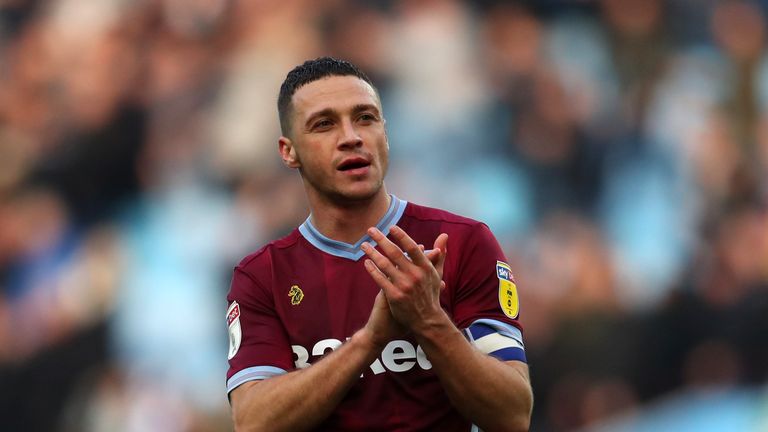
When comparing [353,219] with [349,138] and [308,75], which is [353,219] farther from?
[308,75]

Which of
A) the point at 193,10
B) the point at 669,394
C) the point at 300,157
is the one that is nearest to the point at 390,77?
the point at 193,10

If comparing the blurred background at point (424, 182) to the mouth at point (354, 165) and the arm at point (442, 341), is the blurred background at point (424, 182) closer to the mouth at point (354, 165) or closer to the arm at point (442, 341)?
the mouth at point (354, 165)

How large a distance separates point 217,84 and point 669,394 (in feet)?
13.4

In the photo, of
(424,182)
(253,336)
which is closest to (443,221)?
(253,336)

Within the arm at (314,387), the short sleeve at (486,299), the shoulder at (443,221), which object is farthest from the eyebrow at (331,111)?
the arm at (314,387)

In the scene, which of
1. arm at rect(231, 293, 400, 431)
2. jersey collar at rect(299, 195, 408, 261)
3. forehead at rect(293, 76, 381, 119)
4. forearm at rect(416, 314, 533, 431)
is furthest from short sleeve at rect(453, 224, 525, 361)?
forehead at rect(293, 76, 381, 119)

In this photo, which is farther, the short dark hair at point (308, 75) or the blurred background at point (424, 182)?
the blurred background at point (424, 182)

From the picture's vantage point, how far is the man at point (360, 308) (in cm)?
329

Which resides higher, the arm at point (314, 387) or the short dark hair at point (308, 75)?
the short dark hair at point (308, 75)

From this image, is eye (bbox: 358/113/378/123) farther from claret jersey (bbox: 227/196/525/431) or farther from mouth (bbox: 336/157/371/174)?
claret jersey (bbox: 227/196/525/431)

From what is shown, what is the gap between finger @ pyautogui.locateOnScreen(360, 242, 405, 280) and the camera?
3.20 meters

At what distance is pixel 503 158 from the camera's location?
26.7 feet

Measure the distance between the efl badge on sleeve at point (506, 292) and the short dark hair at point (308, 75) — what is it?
2.74 feet

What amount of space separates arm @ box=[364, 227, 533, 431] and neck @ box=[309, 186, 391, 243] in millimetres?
591
